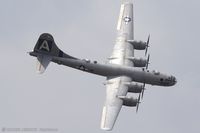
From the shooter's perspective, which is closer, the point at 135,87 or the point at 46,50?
the point at 135,87

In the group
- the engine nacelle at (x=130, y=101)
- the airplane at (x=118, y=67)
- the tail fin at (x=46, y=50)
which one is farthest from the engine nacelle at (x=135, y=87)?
the tail fin at (x=46, y=50)

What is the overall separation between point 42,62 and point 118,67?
11.8m

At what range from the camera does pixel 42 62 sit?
109688 mm

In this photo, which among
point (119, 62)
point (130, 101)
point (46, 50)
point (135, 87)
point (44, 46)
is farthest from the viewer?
point (119, 62)

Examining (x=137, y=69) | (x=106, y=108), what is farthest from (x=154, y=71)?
(x=106, y=108)

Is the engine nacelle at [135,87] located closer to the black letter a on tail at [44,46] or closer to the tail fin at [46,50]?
the tail fin at [46,50]

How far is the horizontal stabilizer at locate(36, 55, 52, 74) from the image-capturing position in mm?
108312

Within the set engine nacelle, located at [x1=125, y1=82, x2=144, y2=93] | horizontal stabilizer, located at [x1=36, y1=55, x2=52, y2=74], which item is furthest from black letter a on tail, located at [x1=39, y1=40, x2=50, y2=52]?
engine nacelle, located at [x1=125, y1=82, x2=144, y2=93]

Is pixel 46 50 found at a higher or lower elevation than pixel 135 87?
higher

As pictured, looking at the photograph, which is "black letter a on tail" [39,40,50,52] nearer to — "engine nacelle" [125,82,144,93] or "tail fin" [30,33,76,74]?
"tail fin" [30,33,76,74]

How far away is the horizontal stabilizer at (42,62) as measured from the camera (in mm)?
108312

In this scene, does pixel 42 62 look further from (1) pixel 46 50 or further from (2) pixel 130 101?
(2) pixel 130 101

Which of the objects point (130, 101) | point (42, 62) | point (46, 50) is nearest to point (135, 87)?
point (130, 101)

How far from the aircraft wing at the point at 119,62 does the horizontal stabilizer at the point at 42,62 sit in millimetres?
9850
